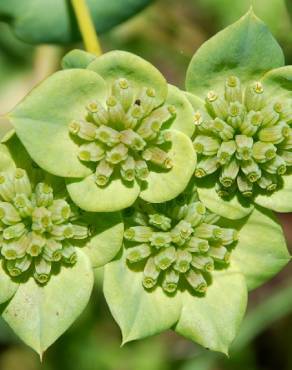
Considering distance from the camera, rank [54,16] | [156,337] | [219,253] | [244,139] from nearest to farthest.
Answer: [244,139], [219,253], [54,16], [156,337]

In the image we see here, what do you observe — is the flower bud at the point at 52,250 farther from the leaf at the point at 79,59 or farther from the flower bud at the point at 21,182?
the leaf at the point at 79,59

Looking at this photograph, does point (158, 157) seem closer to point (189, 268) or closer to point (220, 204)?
point (220, 204)

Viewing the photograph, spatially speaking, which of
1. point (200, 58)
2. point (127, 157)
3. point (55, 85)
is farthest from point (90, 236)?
point (200, 58)

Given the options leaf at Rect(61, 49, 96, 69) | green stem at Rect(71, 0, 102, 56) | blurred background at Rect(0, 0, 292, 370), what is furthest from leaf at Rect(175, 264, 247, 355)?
blurred background at Rect(0, 0, 292, 370)

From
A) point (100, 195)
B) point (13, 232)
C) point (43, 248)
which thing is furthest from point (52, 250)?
point (100, 195)

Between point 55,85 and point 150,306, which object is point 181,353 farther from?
point 55,85

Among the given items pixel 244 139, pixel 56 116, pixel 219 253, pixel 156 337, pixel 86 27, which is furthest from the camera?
pixel 156 337

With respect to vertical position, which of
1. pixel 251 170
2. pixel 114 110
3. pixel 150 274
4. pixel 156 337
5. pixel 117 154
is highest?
pixel 114 110
